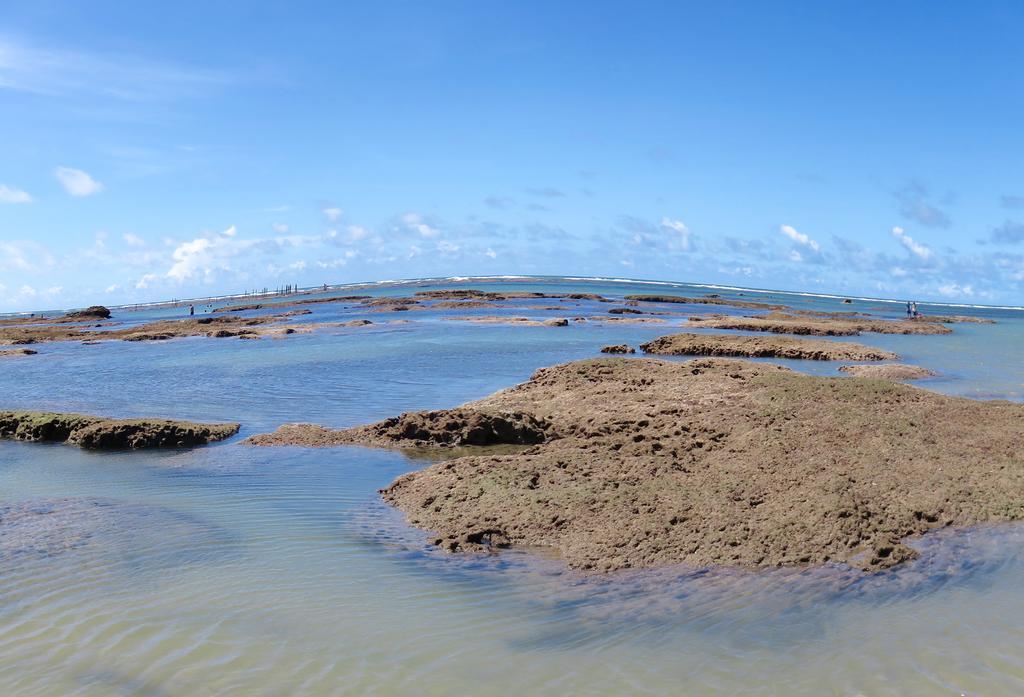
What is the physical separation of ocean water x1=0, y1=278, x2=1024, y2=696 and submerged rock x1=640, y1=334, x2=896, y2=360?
2095 cm

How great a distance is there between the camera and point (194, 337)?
169 feet

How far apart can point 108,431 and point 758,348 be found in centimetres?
2375

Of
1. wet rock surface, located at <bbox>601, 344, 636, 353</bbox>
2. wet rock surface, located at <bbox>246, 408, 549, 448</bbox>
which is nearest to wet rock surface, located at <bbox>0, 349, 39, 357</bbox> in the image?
wet rock surface, located at <bbox>601, 344, 636, 353</bbox>

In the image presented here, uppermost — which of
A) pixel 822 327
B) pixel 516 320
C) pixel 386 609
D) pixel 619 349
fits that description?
A: pixel 516 320

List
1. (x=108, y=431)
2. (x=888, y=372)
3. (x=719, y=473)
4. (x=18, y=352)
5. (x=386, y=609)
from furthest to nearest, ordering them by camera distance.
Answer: (x=18, y=352) → (x=888, y=372) → (x=108, y=431) → (x=719, y=473) → (x=386, y=609)

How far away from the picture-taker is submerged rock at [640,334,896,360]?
1221 inches

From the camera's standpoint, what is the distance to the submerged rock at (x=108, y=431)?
14.9 meters

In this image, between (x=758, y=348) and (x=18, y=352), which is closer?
(x=758, y=348)

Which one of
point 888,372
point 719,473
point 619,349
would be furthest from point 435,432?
point 619,349

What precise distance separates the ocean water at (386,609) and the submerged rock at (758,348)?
20.9m

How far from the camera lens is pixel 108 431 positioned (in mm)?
14969

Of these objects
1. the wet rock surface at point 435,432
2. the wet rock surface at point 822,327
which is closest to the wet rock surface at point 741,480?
the wet rock surface at point 435,432

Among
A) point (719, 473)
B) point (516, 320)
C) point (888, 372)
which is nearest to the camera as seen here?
point (719, 473)

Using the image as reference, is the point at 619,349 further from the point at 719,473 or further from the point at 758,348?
the point at 719,473
